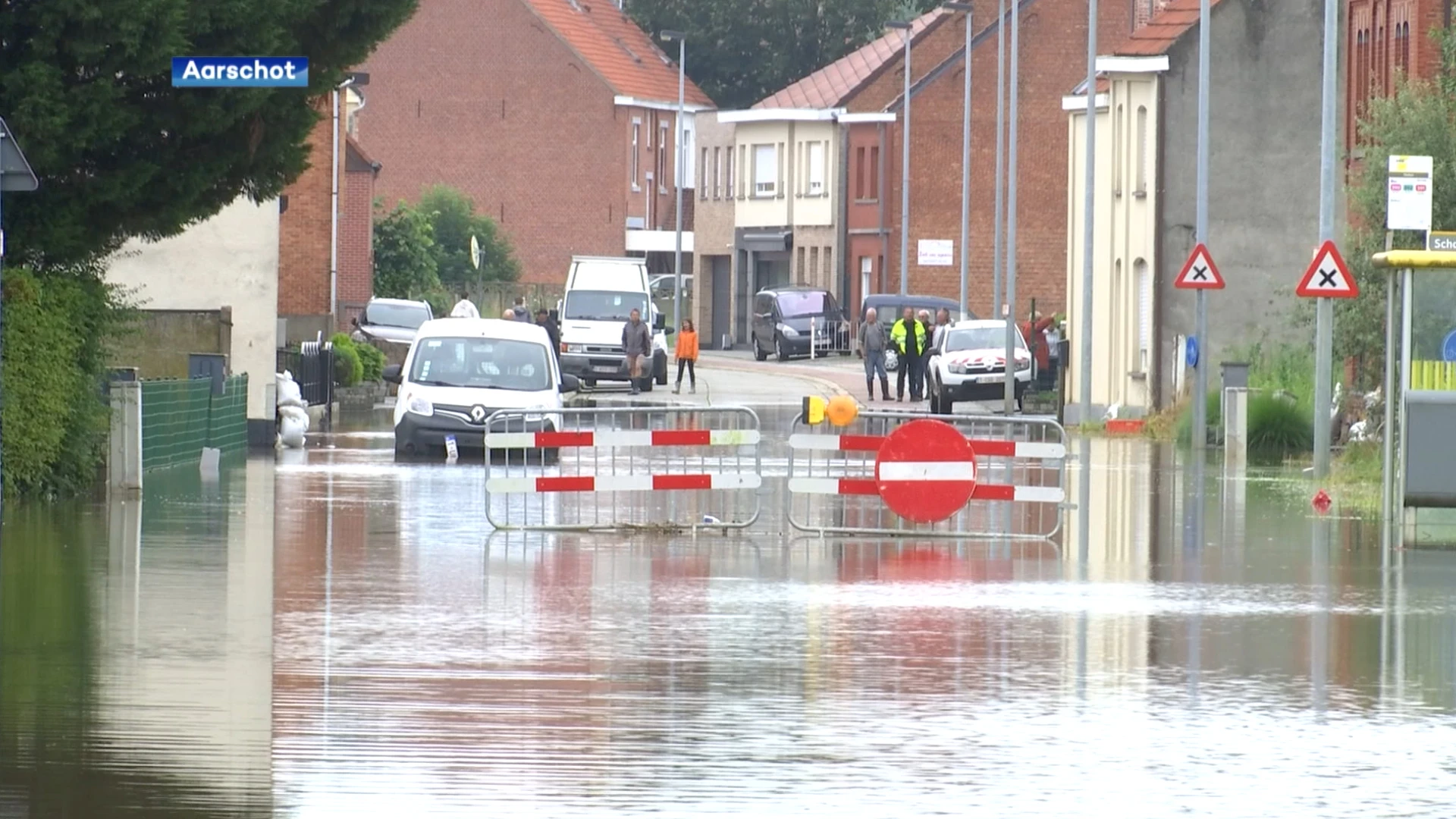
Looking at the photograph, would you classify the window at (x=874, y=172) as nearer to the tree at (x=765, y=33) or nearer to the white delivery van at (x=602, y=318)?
the tree at (x=765, y=33)

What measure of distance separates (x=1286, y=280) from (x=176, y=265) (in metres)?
19.9

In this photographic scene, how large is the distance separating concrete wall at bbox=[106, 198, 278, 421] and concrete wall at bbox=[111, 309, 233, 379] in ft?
5.20

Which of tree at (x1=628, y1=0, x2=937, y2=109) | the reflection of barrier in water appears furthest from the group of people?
tree at (x1=628, y1=0, x2=937, y2=109)

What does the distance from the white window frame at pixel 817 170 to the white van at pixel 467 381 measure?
54285 millimetres

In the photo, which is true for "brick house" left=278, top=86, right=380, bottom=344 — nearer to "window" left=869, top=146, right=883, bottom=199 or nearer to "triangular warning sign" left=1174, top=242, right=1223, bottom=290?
"triangular warning sign" left=1174, top=242, right=1223, bottom=290

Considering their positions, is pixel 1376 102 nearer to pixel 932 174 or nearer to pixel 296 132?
pixel 296 132

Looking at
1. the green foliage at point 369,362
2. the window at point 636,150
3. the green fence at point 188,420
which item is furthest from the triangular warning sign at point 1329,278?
the window at point 636,150

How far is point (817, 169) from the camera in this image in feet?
282

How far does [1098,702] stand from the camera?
11.2m

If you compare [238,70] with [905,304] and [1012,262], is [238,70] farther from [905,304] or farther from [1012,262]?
[905,304]

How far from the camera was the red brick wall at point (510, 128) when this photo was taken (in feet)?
303

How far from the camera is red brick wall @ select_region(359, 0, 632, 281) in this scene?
9244 centimetres

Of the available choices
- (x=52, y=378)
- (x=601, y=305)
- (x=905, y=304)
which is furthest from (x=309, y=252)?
(x=52, y=378)

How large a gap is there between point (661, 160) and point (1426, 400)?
3170 inches
